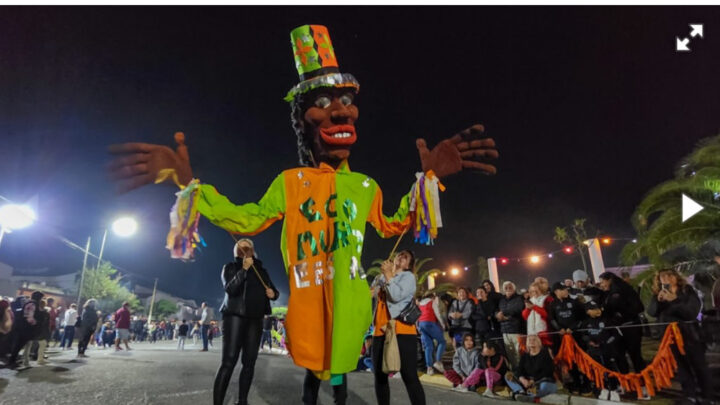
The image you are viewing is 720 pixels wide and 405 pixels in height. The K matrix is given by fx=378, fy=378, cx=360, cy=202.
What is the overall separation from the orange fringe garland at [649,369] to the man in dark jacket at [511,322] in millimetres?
983

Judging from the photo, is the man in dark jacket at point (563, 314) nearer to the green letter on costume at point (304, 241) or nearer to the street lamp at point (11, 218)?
the green letter on costume at point (304, 241)

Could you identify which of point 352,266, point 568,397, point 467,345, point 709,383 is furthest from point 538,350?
point 352,266

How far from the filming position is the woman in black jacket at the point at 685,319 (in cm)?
438

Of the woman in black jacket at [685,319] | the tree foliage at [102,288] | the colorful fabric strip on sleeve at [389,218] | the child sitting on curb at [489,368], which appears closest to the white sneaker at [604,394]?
the woman in black jacket at [685,319]

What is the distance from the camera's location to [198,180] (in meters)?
2.86

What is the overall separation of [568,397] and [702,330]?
1.82m

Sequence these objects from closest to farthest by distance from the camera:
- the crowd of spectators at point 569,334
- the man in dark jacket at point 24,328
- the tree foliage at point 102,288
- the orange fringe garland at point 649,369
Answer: the orange fringe garland at point 649,369 → the crowd of spectators at point 569,334 → the man in dark jacket at point 24,328 → the tree foliage at point 102,288

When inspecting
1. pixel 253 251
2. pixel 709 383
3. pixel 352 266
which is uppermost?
pixel 253 251

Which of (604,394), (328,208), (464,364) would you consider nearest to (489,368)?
(464,364)

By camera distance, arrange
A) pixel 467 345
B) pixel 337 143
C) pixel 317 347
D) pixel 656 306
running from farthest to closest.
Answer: pixel 467 345 < pixel 656 306 < pixel 337 143 < pixel 317 347

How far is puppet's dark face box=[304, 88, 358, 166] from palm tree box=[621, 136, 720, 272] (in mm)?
8214

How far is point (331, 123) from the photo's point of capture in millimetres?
3174

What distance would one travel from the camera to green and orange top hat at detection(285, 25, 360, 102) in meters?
3.19

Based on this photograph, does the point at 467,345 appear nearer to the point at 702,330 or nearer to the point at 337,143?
the point at 702,330
